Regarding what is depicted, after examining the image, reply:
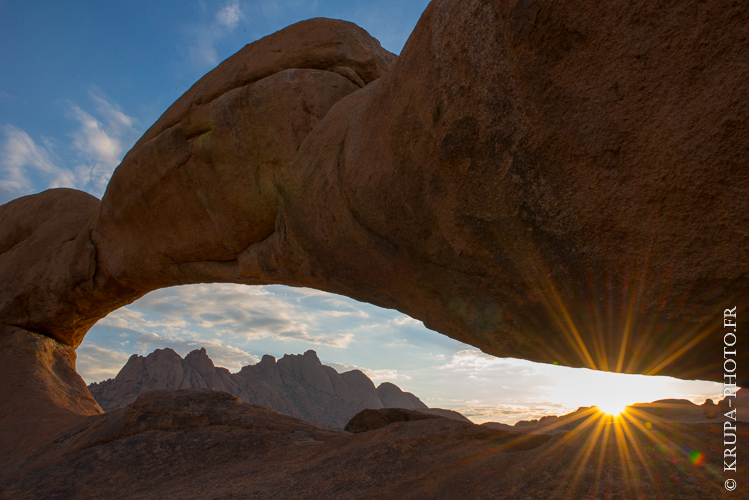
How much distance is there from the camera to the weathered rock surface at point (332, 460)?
270 cm

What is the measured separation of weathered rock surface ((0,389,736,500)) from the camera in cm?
270

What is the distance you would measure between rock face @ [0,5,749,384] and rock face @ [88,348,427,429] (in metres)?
30.9

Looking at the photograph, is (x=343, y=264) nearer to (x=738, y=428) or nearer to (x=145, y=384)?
(x=738, y=428)

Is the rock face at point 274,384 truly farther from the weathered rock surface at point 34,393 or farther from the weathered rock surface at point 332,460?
the weathered rock surface at point 332,460

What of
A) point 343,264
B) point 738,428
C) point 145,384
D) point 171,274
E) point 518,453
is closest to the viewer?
point 738,428

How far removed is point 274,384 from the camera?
5106 centimetres

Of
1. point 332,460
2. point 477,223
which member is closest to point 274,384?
point 332,460

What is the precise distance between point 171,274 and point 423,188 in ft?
20.9

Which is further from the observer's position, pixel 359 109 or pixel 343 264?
pixel 343 264

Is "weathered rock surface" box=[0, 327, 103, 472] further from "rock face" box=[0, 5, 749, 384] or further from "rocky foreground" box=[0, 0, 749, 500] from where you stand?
"rock face" box=[0, 5, 749, 384]

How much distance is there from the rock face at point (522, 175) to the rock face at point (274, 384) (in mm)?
30877

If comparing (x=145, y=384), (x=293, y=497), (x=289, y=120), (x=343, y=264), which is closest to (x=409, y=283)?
(x=343, y=264)

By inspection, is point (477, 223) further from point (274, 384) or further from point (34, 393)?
point (274, 384)

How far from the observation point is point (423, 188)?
3719mm
